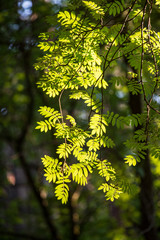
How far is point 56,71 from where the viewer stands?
1.16 m

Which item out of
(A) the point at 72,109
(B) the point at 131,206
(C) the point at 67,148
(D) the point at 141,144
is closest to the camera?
(C) the point at 67,148

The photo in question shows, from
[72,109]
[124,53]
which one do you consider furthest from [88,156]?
[72,109]

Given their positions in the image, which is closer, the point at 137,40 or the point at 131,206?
the point at 137,40

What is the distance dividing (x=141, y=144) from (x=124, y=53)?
0.49m

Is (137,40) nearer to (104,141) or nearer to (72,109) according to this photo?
(104,141)

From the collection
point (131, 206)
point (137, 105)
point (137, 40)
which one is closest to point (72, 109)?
point (137, 105)

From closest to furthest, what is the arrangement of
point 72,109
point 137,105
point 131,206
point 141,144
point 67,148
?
point 67,148
point 141,144
point 137,105
point 72,109
point 131,206

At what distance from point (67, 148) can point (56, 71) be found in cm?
39

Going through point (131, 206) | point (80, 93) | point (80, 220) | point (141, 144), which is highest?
point (80, 93)

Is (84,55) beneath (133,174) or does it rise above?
above

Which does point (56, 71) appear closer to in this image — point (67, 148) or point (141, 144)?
point (67, 148)

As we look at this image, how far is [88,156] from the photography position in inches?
42.9

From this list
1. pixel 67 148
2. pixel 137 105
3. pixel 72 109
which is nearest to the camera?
pixel 67 148

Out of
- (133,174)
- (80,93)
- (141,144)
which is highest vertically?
(80,93)
